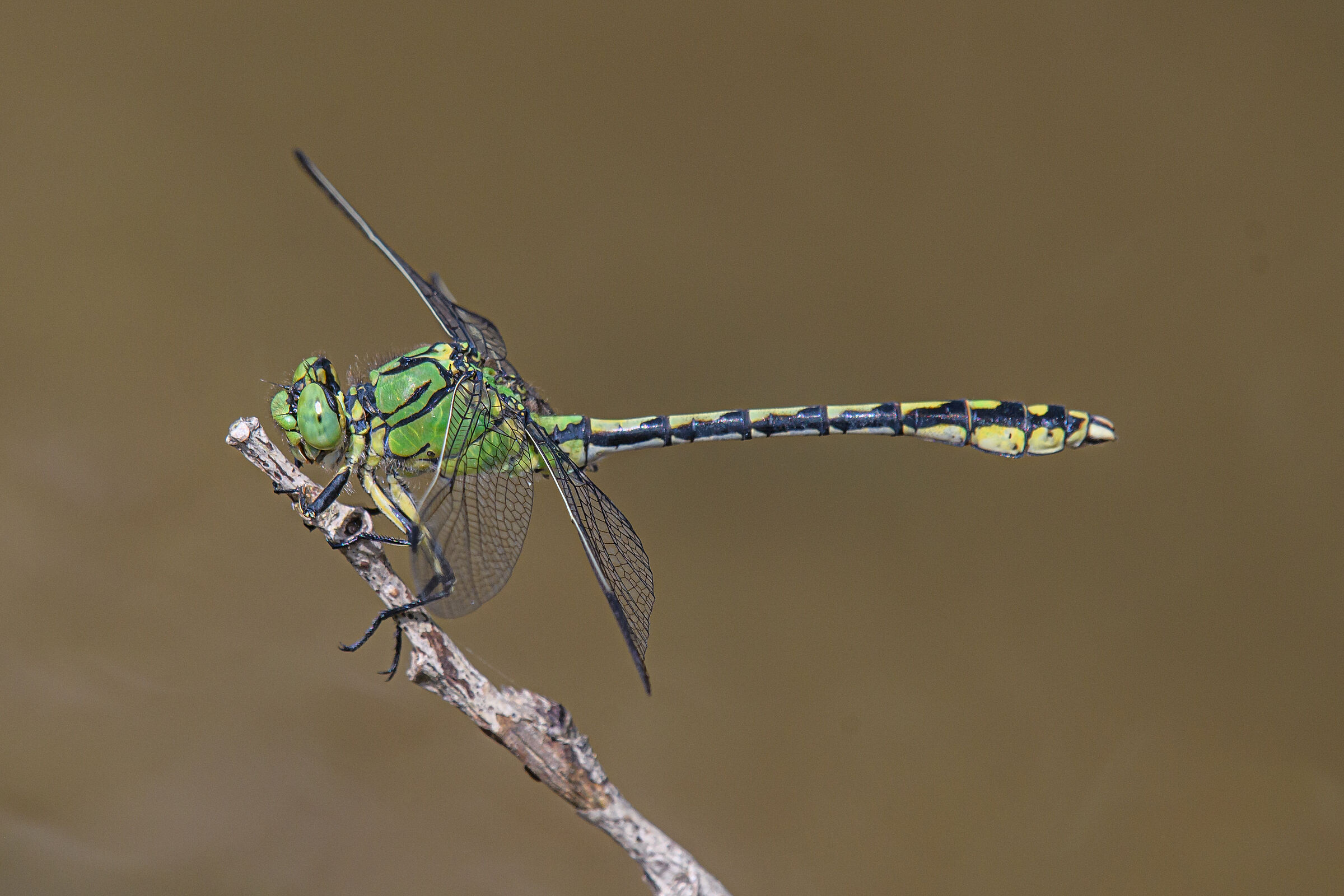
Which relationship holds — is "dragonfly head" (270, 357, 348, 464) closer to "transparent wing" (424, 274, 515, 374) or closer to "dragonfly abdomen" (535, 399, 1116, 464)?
"transparent wing" (424, 274, 515, 374)

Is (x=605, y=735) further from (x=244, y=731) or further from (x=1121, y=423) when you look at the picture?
(x=1121, y=423)

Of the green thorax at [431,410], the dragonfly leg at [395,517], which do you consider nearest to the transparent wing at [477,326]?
the green thorax at [431,410]

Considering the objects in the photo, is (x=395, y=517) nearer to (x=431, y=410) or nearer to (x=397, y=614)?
(x=431, y=410)

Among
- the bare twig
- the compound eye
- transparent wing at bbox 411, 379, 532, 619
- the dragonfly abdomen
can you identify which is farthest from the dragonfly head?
the dragonfly abdomen

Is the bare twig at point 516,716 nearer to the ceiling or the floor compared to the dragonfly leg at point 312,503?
nearer to the floor

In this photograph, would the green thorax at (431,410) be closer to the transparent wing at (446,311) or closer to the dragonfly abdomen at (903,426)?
the transparent wing at (446,311)

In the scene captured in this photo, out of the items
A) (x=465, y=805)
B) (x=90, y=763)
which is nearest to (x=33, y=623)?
(x=90, y=763)

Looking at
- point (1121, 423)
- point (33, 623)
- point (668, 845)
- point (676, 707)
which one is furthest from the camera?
point (1121, 423)
